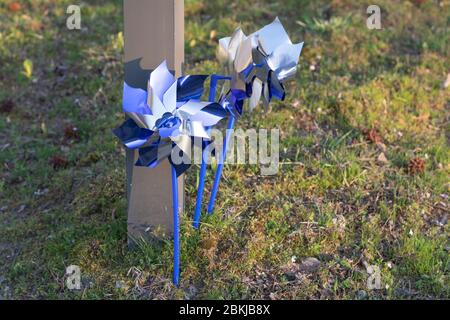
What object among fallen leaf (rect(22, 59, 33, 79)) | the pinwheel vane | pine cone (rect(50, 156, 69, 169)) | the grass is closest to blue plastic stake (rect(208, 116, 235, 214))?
the grass

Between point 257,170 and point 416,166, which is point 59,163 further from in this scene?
point 416,166

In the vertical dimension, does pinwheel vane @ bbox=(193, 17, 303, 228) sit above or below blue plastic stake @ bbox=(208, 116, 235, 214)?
above

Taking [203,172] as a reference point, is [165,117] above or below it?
above

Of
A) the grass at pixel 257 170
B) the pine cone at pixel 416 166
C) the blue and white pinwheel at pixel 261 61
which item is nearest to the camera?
the blue and white pinwheel at pixel 261 61

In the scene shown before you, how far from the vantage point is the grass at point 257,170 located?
344cm

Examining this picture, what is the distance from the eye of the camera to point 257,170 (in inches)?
161

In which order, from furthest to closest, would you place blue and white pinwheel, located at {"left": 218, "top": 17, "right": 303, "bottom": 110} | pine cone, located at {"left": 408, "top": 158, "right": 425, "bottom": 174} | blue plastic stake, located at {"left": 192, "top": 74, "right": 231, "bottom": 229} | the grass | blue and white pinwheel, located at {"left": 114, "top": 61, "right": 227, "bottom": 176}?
pine cone, located at {"left": 408, "top": 158, "right": 425, "bottom": 174} < the grass < blue plastic stake, located at {"left": 192, "top": 74, "right": 231, "bottom": 229} < blue and white pinwheel, located at {"left": 218, "top": 17, "right": 303, "bottom": 110} < blue and white pinwheel, located at {"left": 114, "top": 61, "right": 227, "bottom": 176}

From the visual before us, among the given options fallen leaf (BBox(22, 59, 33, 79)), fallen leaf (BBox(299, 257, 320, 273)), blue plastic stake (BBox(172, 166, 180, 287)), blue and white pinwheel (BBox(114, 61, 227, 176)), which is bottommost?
fallen leaf (BBox(299, 257, 320, 273))

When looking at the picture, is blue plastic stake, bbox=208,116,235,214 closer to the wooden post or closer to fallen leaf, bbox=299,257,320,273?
the wooden post

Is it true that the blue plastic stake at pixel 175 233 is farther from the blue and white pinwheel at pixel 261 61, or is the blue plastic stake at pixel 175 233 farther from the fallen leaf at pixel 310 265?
the fallen leaf at pixel 310 265

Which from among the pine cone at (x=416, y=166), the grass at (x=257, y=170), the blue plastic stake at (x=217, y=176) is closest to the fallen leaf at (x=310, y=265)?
the grass at (x=257, y=170)

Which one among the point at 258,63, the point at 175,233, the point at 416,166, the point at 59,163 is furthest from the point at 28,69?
the point at 416,166

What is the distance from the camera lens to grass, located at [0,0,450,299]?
3.44 meters

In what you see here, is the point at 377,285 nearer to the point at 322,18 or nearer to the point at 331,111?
the point at 331,111
